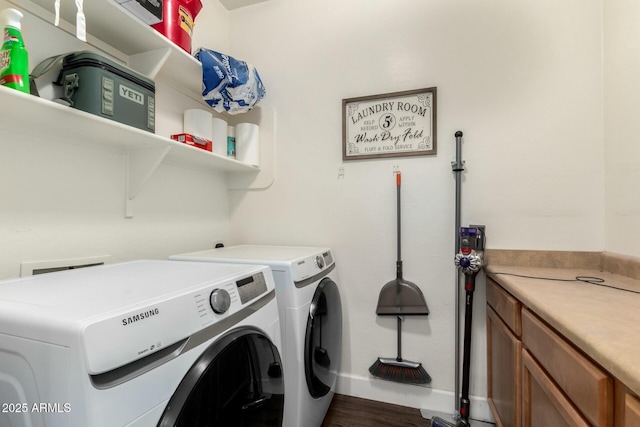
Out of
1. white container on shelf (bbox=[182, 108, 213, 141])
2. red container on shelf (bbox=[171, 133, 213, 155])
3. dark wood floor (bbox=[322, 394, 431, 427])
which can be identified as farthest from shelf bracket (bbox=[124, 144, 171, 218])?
dark wood floor (bbox=[322, 394, 431, 427])

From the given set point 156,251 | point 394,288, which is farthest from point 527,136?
point 156,251

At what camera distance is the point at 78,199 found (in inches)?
47.1

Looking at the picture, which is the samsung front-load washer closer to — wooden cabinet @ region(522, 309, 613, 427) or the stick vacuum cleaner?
wooden cabinet @ region(522, 309, 613, 427)


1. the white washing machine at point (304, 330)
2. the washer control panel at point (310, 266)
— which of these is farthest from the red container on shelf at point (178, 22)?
the washer control panel at point (310, 266)

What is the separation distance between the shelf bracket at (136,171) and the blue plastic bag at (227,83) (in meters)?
0.49

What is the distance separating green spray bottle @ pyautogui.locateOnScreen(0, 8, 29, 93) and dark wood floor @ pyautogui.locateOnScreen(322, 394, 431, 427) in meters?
1.93

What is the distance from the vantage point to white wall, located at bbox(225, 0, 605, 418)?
154cm

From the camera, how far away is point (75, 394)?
45 cm

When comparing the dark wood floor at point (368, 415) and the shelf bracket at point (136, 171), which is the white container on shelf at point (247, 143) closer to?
the shelf bracket at point (136, 171)

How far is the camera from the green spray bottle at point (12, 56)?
32.2 inches

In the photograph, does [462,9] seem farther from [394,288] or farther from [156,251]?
[156,251]

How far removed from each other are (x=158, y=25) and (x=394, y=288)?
6.16 ft

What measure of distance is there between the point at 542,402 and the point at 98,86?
1.84 meters

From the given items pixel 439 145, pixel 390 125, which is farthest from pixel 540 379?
pixel 390 125
